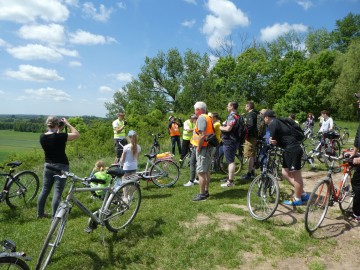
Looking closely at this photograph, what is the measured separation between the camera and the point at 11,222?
19.1ft

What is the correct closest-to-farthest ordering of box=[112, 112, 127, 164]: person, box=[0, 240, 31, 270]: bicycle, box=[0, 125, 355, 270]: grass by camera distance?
1. box=[0, 240, 31, 270]: bicycle
2. box=[0, 125, 355, 270]: grass
3. box=[112, 112, 127, 164]: person

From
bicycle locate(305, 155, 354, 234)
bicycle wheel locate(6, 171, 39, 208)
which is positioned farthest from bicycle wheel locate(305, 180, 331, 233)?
bicycle wheel locate(6, 171, 39, 208)

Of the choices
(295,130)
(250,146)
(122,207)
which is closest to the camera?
(122,207)

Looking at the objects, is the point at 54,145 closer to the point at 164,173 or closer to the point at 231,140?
the point at 164,173

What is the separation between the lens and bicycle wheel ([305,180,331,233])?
4.70m

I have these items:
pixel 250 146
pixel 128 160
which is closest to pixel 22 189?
pixel 128 160

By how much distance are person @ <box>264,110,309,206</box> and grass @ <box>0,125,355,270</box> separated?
41 centimetres

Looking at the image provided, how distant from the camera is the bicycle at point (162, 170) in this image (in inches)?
311

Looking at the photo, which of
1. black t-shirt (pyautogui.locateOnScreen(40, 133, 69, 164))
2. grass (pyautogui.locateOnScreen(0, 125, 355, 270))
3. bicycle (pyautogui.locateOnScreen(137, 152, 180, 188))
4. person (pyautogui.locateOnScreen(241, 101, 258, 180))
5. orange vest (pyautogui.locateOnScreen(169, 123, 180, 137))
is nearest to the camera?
grass (pyautogui.locateOnScreen(0, 125, 355, 270))

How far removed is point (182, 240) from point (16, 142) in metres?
64.1

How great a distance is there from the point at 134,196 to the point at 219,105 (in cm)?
2474

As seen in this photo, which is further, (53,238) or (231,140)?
(231,140)

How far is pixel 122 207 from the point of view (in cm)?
503

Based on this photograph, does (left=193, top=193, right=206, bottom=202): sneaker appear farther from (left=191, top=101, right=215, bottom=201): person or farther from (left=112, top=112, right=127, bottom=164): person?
(left=112, top=112, right=127, bottom=164): person
